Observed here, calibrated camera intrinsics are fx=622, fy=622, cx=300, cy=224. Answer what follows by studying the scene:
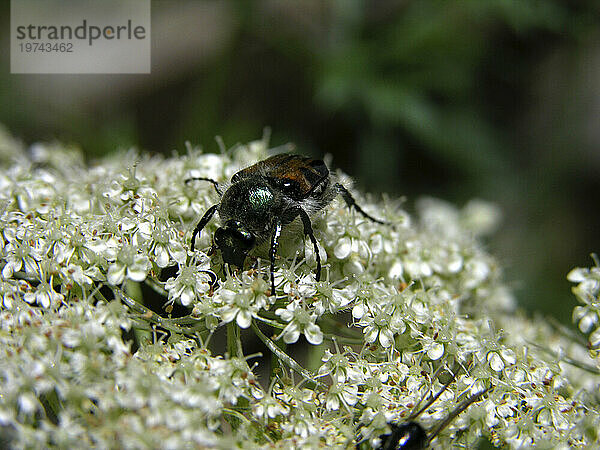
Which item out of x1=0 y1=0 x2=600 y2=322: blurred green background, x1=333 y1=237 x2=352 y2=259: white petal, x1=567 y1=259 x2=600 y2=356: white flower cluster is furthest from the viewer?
x1=0 y1=0 x2=600 y2=322: blurred green background

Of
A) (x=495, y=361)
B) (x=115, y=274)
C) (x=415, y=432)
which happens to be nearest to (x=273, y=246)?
(x=115, y=274)

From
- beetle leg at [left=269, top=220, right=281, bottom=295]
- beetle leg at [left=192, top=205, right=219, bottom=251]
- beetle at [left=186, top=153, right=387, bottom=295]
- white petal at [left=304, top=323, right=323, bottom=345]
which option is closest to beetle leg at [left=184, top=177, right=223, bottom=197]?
beetle at [left=186, top=153, right=387, bottom=295]

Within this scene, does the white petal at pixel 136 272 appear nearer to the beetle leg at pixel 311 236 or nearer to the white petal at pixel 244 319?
the white petal at pixel 244 319

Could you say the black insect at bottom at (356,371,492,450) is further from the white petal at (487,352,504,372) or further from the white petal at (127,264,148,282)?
the white petal at (127,264,148,282)

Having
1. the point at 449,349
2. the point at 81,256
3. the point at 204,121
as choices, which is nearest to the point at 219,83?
the point at 204,121

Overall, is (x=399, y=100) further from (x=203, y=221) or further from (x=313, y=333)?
(x=313, y=333)

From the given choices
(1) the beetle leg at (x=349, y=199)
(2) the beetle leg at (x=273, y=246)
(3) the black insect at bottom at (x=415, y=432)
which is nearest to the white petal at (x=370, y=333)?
(3) the black insect at bottom at (x=415, y=432)
